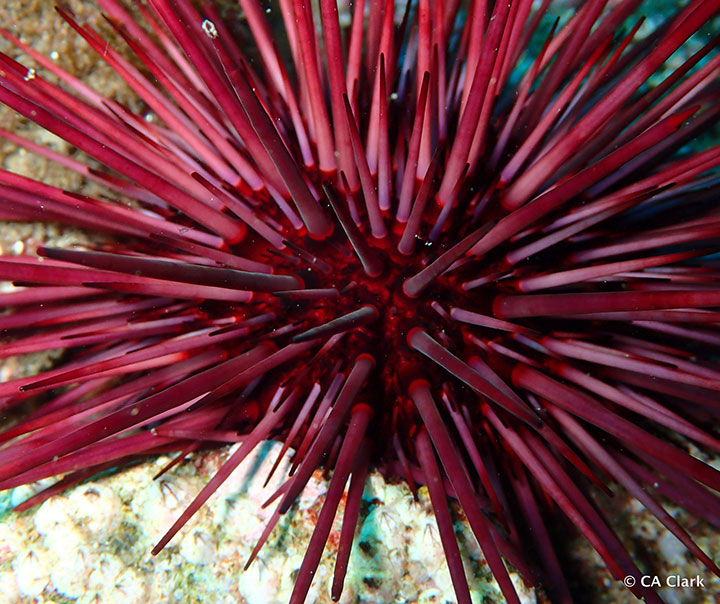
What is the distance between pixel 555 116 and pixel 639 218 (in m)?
0.65

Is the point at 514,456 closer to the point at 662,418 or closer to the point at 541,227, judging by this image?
the point at 662,418

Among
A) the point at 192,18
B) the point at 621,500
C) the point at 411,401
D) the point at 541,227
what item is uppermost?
the point at 541,227

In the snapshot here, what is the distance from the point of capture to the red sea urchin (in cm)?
147

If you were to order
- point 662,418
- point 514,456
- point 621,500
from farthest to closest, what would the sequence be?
point 621,500 → point 514,456 → point 662,418

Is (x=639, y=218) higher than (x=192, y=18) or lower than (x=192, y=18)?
higher

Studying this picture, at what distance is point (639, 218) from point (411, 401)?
48.5 inches

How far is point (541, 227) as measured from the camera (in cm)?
175

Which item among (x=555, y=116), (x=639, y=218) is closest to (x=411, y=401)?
(x=555, y=116)

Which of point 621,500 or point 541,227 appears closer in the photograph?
point 541,227

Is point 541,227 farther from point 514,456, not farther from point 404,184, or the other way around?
point 514,456

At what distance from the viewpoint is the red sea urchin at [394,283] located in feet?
4.83

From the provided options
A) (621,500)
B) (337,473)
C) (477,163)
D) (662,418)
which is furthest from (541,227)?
(621,500)

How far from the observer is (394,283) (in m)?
1.77

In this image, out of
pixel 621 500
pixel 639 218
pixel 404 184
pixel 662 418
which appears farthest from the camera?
pixel 621 500
